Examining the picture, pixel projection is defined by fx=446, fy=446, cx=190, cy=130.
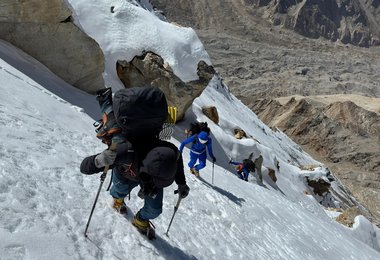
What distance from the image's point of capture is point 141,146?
13.7 ft

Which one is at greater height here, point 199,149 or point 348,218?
point 199,149

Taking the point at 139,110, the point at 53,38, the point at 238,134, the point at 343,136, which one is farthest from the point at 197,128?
the point at 343,136

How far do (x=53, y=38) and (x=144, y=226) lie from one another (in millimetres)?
8626

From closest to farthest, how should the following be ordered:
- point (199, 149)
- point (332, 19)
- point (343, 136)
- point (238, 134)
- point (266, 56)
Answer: point (199, 149) → point (238, 134) → point (343, 136) → point (266, 56) → point (332, 19)

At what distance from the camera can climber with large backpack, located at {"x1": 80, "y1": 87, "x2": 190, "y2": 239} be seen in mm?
3965

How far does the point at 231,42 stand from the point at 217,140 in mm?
83188

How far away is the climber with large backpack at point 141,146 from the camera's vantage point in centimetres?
396

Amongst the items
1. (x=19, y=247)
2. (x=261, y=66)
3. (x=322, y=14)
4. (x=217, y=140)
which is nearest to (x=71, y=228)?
(x=19, y=247)

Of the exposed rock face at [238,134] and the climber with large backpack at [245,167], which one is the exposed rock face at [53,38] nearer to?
the climber with large backpack at [245,167]

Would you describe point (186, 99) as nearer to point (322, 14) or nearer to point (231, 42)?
point (231, 42)

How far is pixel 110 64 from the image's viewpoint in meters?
15.6

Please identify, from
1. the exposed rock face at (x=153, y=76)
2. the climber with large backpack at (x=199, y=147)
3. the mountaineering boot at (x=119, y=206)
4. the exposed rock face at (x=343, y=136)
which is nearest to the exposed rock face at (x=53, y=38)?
the exposed rock face at (x=153, y=76)

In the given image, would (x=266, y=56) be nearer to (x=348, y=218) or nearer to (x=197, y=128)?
(x=348, y=218)

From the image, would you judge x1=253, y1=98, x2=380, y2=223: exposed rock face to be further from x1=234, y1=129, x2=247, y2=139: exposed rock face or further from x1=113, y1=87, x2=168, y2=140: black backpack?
x1=113, y1=87, x2=168, y2=140: black backpack
